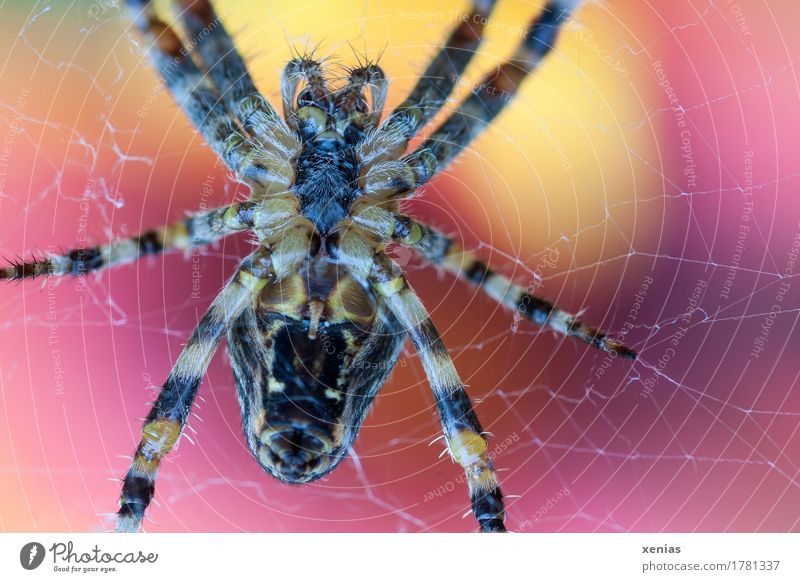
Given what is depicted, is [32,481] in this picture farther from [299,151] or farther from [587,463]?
[587,463]

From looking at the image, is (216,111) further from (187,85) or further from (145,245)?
(145,245)

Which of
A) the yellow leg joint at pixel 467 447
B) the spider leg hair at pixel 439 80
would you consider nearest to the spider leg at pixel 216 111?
the spider leg hair at pixel 439 80

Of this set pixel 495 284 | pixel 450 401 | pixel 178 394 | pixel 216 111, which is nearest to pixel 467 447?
pixel 450 401

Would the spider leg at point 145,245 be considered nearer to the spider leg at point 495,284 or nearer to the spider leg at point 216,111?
the spider leg at point 216,111

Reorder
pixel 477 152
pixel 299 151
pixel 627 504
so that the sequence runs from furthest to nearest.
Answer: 1. pixel 627 504
2. pixel 477 152
3. pixel 299 151
